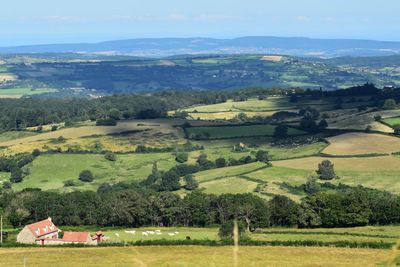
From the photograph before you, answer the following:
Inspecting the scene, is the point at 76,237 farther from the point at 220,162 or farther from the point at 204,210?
the point at 220,162

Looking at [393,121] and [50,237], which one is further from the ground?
[393,121]

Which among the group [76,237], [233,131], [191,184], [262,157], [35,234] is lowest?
[191,184]

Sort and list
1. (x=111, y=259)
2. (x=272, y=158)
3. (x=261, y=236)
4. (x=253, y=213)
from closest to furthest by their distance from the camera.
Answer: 1. (x=111, y=259)
2. (x=261, y=236)
3. (x=253, y=213)
4. (x=272, y=158)

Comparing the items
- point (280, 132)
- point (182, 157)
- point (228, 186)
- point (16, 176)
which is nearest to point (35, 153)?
point (16, 176)

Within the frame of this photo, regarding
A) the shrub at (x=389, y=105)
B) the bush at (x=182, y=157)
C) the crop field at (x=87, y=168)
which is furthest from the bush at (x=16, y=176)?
the shrub at (x=389, y=105)

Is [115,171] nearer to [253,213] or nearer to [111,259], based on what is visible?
[253,213]

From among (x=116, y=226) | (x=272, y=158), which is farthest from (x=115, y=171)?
(x=116, y=226)
